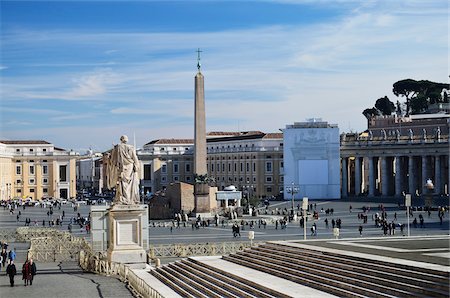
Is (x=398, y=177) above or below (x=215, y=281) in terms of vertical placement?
above

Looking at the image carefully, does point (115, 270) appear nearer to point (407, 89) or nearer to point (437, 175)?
point (437, 175)

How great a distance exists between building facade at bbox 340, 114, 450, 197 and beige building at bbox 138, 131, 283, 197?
8966 millimetres

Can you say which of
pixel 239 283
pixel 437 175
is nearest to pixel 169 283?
pixel 239 283

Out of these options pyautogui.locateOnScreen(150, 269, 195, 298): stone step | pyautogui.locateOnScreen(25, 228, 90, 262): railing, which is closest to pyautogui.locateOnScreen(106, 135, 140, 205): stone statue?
pyautogui.locateOnScreen(150, 269, 195, 298): stone step

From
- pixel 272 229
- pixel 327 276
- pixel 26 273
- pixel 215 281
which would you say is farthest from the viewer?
pixel 272 229

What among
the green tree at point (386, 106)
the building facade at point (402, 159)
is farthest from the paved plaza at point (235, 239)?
the green tree at point (386, 106)

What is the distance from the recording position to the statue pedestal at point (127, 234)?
2669cm

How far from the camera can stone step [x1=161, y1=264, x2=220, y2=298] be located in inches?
813

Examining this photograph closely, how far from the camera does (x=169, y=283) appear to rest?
23.8 meters

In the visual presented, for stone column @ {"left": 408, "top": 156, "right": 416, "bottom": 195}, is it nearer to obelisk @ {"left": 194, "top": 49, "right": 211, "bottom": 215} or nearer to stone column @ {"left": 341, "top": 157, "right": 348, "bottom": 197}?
stone column @ {"left": 341, "top": 157, "right": 348, "bottom": 197}

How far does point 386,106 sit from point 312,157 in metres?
43.1

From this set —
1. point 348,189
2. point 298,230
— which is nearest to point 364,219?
point 298,230

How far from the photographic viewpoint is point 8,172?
100062 mm

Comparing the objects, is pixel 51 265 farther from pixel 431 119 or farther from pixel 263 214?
pixel 431 119
